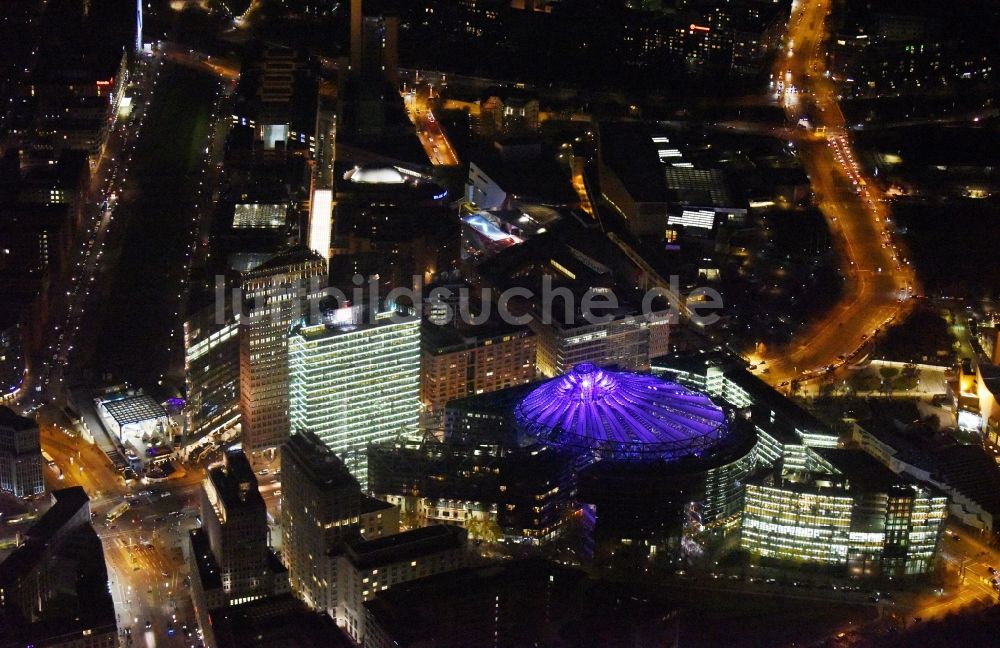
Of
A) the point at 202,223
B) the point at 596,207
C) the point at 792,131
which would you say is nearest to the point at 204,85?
the point at 202,223

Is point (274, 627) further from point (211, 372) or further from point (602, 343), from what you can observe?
point (602, 343)

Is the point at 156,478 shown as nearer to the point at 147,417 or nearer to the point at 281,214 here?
the point at 147,417

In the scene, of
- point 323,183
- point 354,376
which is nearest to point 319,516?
point 354,376

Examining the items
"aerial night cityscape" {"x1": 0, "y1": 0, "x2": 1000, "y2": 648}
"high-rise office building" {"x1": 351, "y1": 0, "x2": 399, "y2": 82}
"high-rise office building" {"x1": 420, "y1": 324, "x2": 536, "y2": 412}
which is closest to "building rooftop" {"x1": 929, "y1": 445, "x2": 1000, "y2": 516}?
"aerial night cityscape" {"x1": 0, "y1": 0, "x2": 1000, "y2": 648}

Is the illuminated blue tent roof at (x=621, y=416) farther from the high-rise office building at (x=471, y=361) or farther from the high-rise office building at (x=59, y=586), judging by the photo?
the high-rise office building at (x=59, y=586)

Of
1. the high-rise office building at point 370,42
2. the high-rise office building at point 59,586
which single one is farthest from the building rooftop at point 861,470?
the high-rise office building at point 370,42

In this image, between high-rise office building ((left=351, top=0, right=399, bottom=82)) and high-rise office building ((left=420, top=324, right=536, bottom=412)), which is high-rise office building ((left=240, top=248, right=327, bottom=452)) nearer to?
high-rise office building ((left=420, top=324, right=536, bottom=412))
